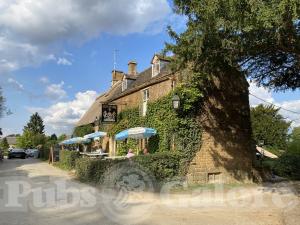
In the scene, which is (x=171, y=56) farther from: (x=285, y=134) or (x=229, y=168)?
(x=285, y=134)

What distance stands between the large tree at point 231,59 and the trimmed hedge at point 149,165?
4.15 feet

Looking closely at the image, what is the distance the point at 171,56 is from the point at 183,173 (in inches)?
256

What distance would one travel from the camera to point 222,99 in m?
20.7

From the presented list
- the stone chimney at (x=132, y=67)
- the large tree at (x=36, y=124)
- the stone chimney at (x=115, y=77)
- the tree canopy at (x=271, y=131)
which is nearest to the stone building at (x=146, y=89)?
the stone chimney at (x=132, y=67)

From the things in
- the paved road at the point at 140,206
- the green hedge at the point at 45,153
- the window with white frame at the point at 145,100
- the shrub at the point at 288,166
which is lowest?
the paved road at the point at 140,206

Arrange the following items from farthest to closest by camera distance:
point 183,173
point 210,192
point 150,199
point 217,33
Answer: point 183,173
point 210,192
point 150,199
point 217,33

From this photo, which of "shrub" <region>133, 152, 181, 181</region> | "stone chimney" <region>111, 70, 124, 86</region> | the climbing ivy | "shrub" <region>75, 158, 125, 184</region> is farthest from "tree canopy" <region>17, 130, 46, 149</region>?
"shrub" <region>133, 152, 181, 181</region>

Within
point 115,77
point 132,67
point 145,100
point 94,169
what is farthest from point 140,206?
point 115,77

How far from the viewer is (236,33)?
11.5m

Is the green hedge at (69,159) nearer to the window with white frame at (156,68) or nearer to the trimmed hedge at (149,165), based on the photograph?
the trimmed hedge at (149,165)

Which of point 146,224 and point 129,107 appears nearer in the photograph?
point 146,224

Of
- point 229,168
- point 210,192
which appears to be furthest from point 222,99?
point 210,192

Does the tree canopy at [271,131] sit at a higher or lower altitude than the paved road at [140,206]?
higher

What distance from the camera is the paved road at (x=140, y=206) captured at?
10141 mm
